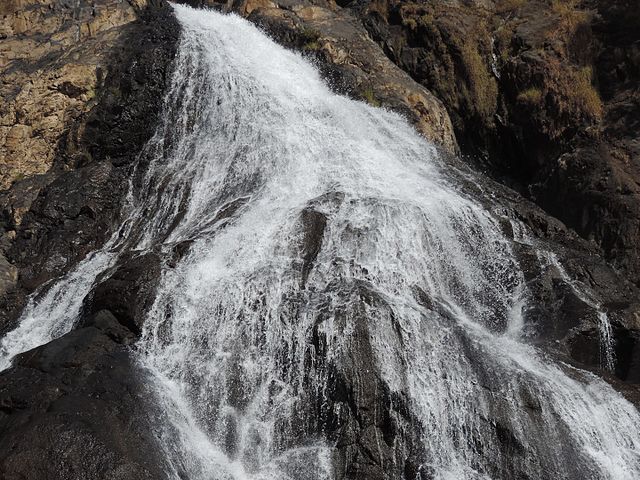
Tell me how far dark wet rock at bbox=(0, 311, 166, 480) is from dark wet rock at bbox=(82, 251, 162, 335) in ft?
2.14

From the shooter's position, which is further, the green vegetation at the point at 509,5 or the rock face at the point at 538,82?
the green vegetation at the point at 509,5

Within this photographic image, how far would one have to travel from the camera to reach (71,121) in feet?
57.5

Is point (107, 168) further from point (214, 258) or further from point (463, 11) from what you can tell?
point (463, 11)

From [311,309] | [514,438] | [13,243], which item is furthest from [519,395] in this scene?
[13,243]

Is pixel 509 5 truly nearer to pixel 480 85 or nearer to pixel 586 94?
pixel 480 85

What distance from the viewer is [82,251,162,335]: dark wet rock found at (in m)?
9.88

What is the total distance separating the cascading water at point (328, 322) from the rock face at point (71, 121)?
102 centimetres

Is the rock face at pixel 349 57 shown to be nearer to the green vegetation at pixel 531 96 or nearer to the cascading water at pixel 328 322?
the green vegetation at pixel 531 96

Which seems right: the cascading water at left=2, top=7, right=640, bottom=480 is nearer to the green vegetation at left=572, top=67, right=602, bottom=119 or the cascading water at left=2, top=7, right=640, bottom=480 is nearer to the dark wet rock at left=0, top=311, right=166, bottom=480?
the dark wet rock at left=0, top=311, right=166, bottom=480

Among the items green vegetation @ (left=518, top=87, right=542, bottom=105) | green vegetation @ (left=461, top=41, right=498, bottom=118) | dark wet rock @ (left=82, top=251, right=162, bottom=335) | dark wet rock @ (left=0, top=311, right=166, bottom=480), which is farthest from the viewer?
green vegetation @ (left=461, top=41, right=498, bottom=118)

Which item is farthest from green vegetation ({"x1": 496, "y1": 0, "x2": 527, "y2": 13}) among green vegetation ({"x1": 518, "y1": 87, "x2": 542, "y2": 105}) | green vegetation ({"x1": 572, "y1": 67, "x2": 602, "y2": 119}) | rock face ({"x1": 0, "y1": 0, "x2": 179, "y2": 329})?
rock face ({"x1": 0, "y1": 0, "x2": 179, "y2": 329})

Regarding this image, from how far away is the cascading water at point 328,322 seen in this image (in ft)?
27.5

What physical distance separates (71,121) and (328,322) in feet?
39.5

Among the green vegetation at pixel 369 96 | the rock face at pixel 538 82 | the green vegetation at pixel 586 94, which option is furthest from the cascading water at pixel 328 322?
the green vegetation at pixel 586 94
